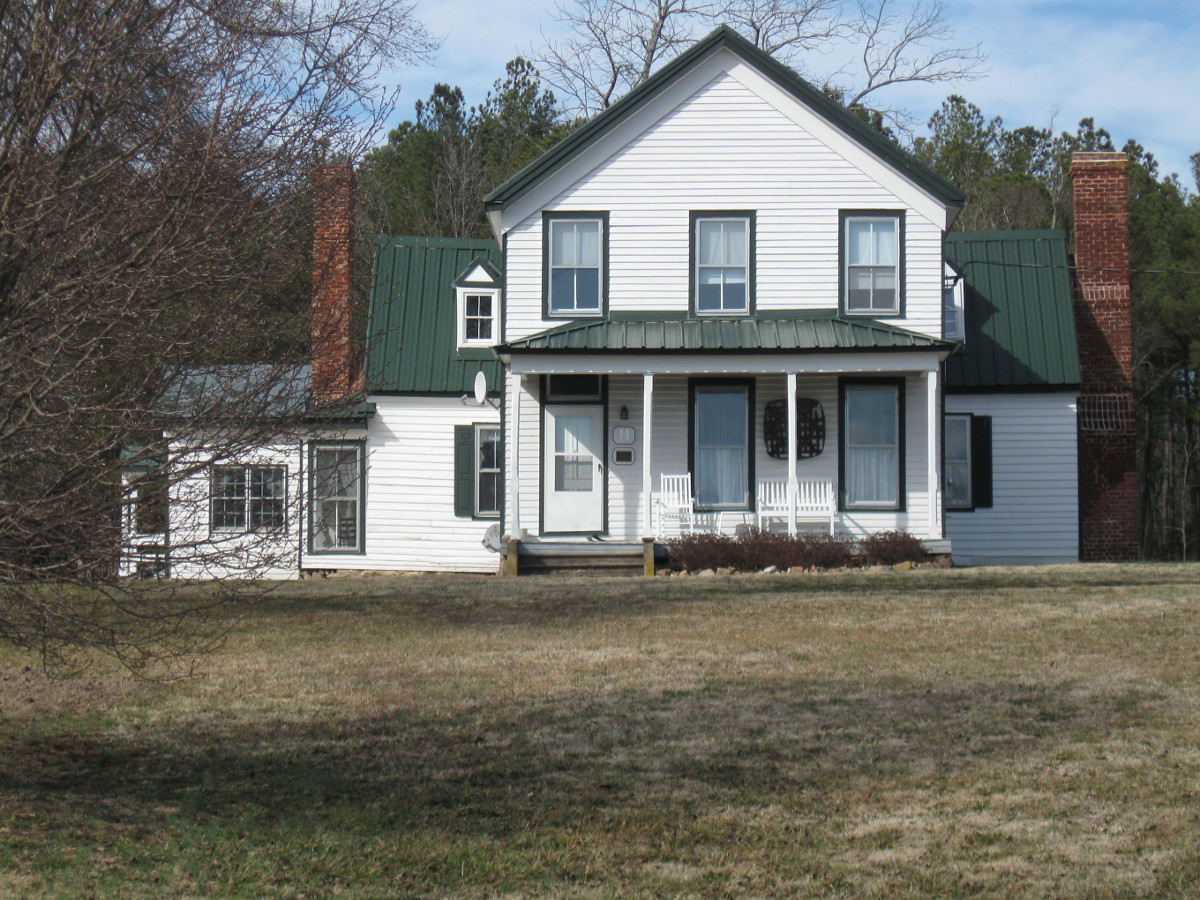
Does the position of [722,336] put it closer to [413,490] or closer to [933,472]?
[933,472]

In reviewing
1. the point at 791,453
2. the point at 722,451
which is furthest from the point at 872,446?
the point at 722,451

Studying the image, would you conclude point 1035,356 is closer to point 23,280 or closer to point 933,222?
point 933,222

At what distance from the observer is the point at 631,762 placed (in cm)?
766

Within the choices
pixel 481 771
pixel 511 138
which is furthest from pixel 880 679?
pixel 511 138

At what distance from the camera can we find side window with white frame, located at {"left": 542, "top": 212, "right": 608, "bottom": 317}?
19703mm

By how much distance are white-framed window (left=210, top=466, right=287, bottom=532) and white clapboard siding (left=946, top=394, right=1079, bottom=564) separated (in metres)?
16.6

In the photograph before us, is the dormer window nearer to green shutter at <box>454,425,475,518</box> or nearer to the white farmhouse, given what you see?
the white farmhouse

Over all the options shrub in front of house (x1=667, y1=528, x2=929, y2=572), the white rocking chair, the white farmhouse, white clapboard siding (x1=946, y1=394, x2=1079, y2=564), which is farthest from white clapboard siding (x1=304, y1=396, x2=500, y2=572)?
white clapboard siding (x1=946, y1=394, x2=1079, y2=564)

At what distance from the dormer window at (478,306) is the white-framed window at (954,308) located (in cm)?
730

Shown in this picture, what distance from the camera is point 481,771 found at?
24.7ft

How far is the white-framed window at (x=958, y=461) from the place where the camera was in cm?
2181

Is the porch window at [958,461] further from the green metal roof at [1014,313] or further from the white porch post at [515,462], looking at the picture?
the white porch post at [515,462]

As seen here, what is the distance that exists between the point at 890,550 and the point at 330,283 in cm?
1289

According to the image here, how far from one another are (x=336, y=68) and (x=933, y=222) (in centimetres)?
1447
